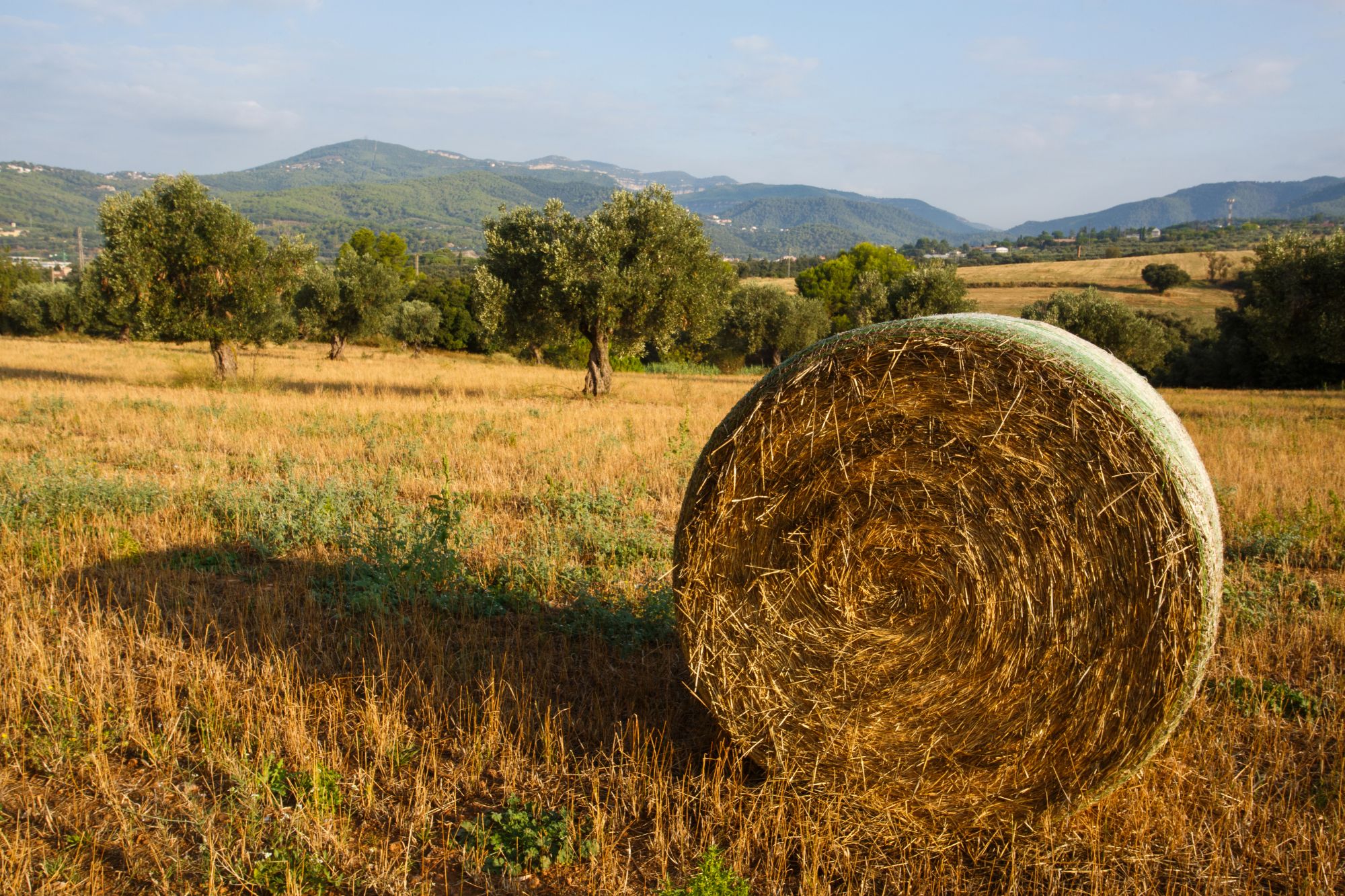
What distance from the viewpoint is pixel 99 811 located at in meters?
3.71

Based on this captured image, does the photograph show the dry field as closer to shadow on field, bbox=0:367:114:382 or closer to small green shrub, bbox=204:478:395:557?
small green shrub, bbox=204:478:395:557

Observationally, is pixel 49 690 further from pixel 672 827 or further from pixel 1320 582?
pixel 1320 582

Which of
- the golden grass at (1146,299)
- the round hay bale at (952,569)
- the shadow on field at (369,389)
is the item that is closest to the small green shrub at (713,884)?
the round hay bale at (952,569)

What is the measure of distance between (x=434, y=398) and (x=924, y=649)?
18143 mm

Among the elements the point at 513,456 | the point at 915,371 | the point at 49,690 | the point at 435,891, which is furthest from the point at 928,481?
the point at 513,456

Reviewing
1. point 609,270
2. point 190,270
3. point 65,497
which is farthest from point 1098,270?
point 65,497

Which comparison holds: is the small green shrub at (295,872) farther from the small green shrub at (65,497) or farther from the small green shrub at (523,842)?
the small green shrub at (65,497)

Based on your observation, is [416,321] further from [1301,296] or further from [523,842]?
[523,842]

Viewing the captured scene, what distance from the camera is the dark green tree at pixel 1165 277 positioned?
72812 mm

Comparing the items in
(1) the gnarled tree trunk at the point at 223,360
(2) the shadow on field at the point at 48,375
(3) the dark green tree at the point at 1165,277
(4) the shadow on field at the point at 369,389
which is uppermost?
(3) the dark green tree at the point at 1165,277

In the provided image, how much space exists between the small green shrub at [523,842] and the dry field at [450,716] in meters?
0.03

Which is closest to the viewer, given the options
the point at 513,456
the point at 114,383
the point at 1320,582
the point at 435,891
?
the point at 435,891

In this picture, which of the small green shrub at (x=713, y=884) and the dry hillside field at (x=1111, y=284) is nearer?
the small green shrub at (x=713, y=884)

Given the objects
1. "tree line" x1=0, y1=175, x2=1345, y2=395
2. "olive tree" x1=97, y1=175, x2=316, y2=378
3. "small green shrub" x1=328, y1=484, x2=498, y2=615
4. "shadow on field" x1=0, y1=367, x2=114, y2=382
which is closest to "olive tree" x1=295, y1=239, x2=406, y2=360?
"tree line" x1=0, y1=175, x2=1345, y2=395
